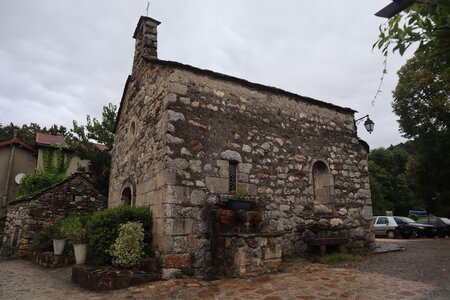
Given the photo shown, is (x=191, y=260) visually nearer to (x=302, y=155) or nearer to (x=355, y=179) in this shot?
(x=302, y=155)

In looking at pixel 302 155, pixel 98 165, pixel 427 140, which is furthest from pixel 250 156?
pixel 427 140

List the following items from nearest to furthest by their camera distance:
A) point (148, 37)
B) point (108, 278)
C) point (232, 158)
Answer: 1. point (108, 278)
2. point (232, 158)
3. point (148, 37)

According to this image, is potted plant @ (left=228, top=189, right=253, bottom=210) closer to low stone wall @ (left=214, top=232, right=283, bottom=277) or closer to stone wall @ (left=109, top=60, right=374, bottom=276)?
stone wall @ (left=109, top=60, right=374, bottom=276)

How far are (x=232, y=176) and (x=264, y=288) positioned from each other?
9.39 feet

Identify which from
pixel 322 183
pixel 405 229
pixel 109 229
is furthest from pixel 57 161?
pixel 405 229

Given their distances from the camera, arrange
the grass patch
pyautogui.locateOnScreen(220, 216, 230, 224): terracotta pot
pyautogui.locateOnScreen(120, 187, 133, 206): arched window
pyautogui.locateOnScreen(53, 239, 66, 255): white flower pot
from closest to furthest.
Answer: pyautogui.locateOnScreen(220, 216, 230, 224): terracotta pot < the grass patch < pyautogui.locateOnScreen(53, 239, 66, 255): white flower pot < pyautogui.locateOnScreen(120, 187, 133, 206): arched window

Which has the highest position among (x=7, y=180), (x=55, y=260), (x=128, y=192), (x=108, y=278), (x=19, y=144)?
(x=19, y=144)

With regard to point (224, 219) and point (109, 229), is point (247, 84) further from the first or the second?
point (109, 229)

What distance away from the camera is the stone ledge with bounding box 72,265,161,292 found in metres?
4.97

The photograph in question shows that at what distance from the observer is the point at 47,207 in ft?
35.8

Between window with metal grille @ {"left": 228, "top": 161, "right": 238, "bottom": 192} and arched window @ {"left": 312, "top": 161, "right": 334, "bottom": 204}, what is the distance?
298cm

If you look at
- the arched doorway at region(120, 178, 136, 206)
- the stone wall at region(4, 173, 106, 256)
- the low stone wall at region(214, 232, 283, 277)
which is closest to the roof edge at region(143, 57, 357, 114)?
the arched doorway at region(120, 178, 136, 206)

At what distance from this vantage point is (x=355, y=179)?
30.5 ft

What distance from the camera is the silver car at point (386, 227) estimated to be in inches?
593
